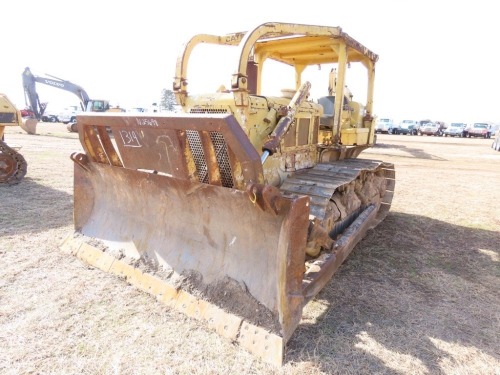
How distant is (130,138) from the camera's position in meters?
3.40

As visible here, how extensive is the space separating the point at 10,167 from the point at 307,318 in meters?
7.23

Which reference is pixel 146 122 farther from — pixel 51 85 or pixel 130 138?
pixel 51 85

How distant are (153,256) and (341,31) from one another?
338 centimetres

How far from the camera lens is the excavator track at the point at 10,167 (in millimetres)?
7586

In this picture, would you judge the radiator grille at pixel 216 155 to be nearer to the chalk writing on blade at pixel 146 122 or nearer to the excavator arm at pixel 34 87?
the chalk writing on blade at pixel 146 122

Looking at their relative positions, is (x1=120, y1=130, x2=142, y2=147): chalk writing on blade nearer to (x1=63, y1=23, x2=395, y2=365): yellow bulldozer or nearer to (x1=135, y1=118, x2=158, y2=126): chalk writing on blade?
(x1=63, y1=23, x2=395, y2=365): yellow bulldozer

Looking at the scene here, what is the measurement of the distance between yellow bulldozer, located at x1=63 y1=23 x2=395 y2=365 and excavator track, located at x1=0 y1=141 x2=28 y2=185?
4.38 m

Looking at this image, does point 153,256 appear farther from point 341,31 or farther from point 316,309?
point 341,31

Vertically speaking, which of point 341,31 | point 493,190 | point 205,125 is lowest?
point 493,190

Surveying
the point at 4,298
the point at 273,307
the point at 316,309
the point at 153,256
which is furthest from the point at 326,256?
the point at 4,298

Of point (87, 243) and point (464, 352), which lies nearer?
point (464, 352)

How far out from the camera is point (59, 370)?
2439 mm

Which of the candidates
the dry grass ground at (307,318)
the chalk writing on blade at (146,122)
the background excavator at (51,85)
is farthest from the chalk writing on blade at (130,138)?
the background excavator at (51,85)

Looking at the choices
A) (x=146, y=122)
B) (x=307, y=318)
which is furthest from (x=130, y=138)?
(x=307, y=318)
